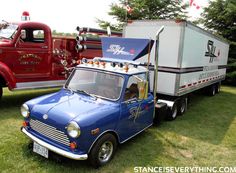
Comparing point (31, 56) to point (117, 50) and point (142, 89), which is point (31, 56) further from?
point (142, 89)

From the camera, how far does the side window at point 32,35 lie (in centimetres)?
777

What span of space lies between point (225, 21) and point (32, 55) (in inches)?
622

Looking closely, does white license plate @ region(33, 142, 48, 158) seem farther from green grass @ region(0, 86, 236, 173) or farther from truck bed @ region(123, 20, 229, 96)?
truck bed @ region(123, 20, 229, 96)

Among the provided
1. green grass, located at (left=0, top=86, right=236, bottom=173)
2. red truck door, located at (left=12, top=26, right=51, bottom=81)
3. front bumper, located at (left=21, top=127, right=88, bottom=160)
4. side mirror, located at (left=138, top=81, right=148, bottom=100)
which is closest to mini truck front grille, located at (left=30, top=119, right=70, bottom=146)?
front bumper, located at (left=21, top=127, right=88, bottom=160)

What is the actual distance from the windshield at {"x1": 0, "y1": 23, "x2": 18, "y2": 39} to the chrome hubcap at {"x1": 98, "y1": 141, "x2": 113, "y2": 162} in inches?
194

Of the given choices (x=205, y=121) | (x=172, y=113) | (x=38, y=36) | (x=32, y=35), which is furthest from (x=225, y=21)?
(x=32, y=35)

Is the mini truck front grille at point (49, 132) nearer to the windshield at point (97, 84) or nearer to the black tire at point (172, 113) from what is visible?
the windshield at point (97, 84)

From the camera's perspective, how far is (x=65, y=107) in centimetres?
448

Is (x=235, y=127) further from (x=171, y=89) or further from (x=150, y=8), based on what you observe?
(x=150, y=8)

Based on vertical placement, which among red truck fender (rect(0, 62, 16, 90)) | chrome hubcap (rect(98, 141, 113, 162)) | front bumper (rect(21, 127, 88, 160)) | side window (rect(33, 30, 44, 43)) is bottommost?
chrome hubcap (rect(98, 141, 113, 162))

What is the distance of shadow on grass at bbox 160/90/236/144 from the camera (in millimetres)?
6639

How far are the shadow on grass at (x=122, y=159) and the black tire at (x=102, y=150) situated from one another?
11 centimetres

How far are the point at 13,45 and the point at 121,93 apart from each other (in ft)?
14.0

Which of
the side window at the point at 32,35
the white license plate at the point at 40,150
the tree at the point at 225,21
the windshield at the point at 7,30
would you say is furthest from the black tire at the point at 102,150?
the tree at the point at 225,21
